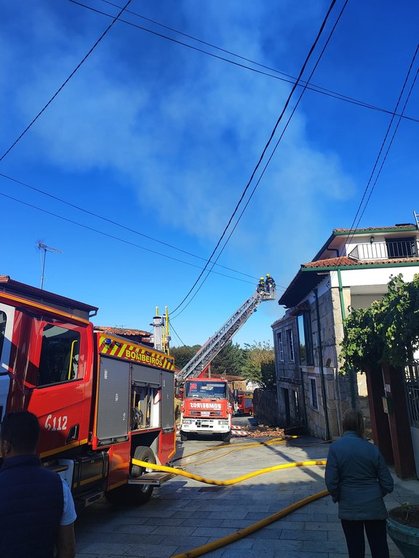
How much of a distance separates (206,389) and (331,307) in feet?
23.5

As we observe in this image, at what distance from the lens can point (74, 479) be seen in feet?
17.0

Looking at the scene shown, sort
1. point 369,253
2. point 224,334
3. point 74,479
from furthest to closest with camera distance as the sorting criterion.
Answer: point 224,334, point 369,253, point 74,479

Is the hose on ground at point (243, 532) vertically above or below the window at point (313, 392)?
below

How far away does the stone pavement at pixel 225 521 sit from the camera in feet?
16.6

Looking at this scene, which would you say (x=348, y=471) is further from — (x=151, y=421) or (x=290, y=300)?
(x=290, y=300)

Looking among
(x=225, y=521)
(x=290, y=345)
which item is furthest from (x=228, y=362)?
(x=225, y=521)

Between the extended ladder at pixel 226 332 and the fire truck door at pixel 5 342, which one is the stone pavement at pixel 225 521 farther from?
the extended ladder at pixel 226 332

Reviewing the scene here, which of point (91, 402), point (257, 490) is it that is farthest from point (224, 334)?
point (91, 402)

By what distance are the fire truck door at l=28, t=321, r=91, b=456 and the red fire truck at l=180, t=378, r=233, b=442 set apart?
1335 centimetres

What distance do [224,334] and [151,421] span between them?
1920cm

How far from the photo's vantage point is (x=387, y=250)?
18.0m

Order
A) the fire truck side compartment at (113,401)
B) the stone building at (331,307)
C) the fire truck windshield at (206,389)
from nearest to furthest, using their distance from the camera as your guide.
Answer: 1. the fire truck side compartment at (113,401)
2. the stone building at (331,307)
3. the fire truck windshield at (206,389)

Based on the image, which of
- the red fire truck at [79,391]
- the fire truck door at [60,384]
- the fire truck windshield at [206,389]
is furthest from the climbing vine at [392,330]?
the fire truck windshield at [206,389]

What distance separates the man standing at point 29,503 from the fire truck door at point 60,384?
265 cm
